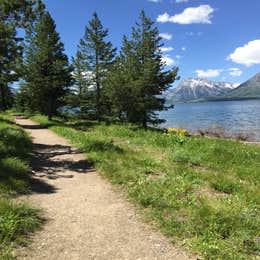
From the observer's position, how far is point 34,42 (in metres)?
26.6

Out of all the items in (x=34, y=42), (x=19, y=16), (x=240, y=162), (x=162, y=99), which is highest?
(x=34, y=42)

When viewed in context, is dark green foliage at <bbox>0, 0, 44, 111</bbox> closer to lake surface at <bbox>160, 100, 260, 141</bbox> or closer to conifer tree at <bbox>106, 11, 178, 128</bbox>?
conifer tree at <bbox>106, 11, 178, 128</bbox>

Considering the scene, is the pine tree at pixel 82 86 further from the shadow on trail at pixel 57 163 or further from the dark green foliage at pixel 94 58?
the shadow on trail at pixel 57 163

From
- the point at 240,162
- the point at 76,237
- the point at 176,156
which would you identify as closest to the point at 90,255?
the point at 76,237

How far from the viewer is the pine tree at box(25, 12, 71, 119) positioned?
83.9 ft

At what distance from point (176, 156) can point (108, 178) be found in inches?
133

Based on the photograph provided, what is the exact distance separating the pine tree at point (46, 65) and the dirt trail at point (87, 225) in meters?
18.3

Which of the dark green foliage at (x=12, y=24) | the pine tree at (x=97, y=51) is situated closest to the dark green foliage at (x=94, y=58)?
the pine tree at (x=97, y=51)

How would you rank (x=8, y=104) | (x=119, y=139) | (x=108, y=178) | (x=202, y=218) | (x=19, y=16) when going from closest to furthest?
(x=202, y=218) → (x=108, y=178) → (x=19, y=16) → (x=119, y=139) → (x=8, y=104)

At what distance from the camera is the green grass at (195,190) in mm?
4893

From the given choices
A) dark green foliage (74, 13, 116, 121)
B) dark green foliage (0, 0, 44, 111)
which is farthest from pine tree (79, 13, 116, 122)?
dark green foliage (0, 0, 44, 111)

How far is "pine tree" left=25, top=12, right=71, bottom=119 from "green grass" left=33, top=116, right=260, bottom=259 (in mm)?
14011

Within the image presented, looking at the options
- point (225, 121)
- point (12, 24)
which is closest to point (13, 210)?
point (12, 24)

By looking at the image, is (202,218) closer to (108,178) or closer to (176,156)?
(108,178)
